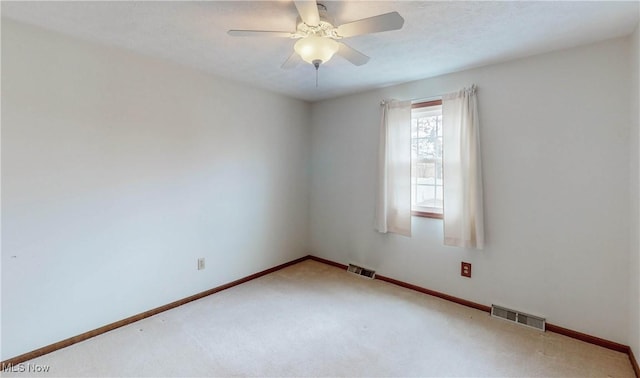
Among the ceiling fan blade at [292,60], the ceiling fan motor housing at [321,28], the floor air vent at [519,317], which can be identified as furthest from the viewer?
the floor air vent at [519,317]

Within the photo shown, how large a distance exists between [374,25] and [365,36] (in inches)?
23.0

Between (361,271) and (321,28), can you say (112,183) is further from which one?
(361,271)

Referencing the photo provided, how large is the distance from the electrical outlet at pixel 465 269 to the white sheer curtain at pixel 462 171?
216mm

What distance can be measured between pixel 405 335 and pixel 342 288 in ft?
3.22

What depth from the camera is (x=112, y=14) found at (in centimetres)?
184

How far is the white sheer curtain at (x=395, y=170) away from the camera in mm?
3143

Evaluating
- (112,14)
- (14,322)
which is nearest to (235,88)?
(112,14)

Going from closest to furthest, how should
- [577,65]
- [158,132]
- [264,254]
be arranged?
1. [577,65]
2. [158,132]
3. [264,254]

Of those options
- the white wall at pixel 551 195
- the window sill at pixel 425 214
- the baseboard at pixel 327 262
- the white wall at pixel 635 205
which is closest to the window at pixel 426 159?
the window sill at pixel 425 214

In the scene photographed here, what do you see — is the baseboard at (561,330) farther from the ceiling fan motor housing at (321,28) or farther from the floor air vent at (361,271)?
the ceiling fan motor housing at (321,28)

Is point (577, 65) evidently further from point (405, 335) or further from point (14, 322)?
point (14, 322)

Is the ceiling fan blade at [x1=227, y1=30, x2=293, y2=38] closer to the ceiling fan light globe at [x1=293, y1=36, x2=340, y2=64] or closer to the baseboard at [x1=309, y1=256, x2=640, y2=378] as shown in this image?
the ceiling fan light globe at [x1=293, y1=36, x2=340, y2=64]

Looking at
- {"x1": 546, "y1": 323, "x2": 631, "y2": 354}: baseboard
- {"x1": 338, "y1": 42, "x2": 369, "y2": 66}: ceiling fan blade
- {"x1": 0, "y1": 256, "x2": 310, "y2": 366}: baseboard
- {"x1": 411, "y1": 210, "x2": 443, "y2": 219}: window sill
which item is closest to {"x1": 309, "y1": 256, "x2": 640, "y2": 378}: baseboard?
{"x1": 546, "y1": 323, "x2": 631, "y2": 354}: baseboard

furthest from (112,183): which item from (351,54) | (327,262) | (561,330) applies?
(561,330)
